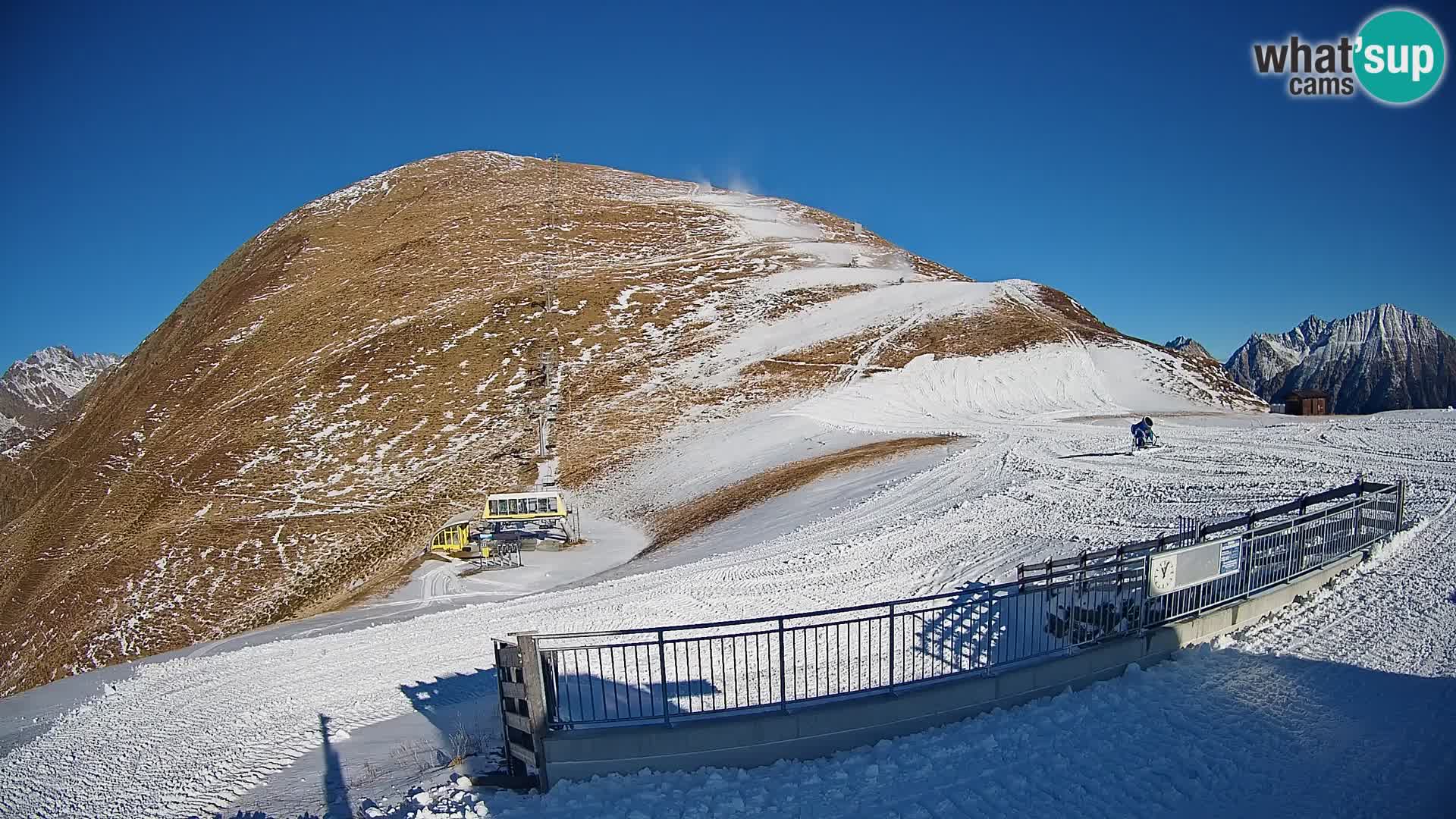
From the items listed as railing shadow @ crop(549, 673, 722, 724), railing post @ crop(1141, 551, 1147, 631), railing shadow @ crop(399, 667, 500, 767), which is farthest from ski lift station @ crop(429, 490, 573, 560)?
railing post @ crop(1141, 551, 1147, 631)

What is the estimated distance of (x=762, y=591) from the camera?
52.1 ft

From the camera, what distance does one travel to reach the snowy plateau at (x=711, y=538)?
7.76 meters

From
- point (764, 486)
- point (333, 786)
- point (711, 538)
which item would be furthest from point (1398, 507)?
point (764, 486)

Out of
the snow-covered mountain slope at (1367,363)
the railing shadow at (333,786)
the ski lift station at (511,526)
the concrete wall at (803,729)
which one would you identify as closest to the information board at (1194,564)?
the concrete wall at (803,729)

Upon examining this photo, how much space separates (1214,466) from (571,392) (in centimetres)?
3658

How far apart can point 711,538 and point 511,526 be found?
10.0 meters

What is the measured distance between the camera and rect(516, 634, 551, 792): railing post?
7816mm

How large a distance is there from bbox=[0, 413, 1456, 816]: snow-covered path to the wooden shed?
15.1 metres

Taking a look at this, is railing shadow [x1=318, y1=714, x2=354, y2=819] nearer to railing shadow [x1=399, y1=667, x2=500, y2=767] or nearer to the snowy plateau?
the snowy plateau

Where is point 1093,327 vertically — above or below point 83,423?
above

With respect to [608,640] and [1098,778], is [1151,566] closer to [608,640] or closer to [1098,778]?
[1098,778]

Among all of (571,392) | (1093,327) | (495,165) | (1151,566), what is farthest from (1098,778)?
(495,165)

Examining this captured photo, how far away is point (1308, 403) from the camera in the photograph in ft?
130

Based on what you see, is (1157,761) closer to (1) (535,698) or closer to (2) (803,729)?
(2) (803,729)
